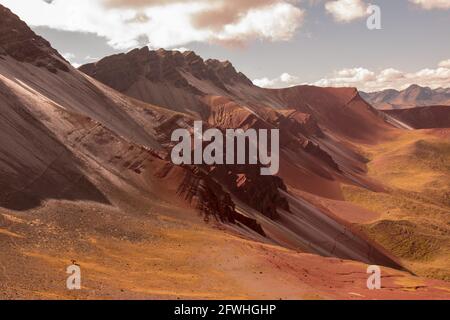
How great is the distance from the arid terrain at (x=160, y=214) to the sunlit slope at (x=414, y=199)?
1.19ft

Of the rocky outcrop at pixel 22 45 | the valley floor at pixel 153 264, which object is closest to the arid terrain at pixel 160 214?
the valley floor at pixel 153 264

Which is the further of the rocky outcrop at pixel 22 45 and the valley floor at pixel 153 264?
the rocky outcrop at pixel 22 45

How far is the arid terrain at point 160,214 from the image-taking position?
24.5 m

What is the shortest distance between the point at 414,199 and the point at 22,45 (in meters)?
88.1

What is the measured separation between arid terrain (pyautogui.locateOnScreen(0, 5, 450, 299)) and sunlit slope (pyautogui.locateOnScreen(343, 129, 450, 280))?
0.36m

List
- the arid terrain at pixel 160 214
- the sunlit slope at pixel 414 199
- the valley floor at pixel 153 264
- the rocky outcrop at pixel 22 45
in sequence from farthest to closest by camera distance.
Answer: the rocky outcrop at pixel 22 45 → the sunlit slope at pixel 414 199 → the arid terrain at pixel 160 214 → the valley floor at pixel 153 264

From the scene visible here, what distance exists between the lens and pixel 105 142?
4800 centimetres

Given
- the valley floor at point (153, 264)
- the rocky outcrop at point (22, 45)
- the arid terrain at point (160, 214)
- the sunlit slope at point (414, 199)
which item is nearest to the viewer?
the valley floor at point (153, 264)

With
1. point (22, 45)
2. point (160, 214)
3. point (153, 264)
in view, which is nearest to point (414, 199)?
point (160, 214)

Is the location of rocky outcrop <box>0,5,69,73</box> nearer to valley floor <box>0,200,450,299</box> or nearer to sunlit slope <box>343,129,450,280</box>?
valley floor <box>0,200,450,299</box>

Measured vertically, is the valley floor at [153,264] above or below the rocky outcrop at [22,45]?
below

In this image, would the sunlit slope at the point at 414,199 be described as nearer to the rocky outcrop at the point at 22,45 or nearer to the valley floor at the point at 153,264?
the valley floor at the point at 153,264

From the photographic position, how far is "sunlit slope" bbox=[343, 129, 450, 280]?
68.2m

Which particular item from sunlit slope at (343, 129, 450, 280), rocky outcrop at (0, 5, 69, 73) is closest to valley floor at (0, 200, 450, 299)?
sunlit slope at (343, 129, 450, 280)
